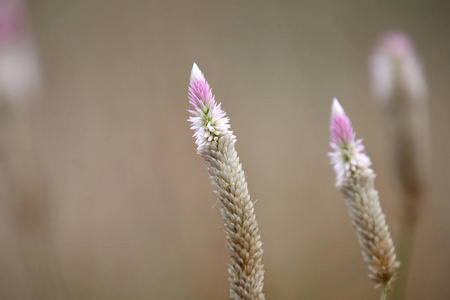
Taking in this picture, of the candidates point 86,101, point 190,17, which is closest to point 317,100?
point 190,17

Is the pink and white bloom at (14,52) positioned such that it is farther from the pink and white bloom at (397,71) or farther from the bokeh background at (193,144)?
the pink and white bloom at (397,71)

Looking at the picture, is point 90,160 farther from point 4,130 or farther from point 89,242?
point 4,130

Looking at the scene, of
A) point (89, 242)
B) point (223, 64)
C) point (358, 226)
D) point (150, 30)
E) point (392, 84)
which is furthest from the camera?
point (223, 64)

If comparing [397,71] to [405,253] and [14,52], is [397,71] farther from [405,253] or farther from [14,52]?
[14,52]

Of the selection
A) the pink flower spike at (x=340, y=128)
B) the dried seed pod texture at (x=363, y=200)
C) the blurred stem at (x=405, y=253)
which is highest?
the pink flower spike at (x=340, y=128)

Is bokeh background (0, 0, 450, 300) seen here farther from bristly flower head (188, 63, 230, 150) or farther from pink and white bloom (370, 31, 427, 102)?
bristly flower head (188, 63, 230, 150)

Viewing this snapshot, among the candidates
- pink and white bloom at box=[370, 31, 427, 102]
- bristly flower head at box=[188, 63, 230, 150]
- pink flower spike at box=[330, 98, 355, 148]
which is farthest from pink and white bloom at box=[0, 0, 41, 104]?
pink and white bloom at box=[370, 31, 427, 102]

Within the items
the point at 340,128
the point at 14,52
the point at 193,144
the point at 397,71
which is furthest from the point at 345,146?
the point at 193,144

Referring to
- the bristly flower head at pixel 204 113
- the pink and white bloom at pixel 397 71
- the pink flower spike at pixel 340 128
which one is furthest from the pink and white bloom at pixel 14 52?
the pink and white bloom at pixel 397 71
